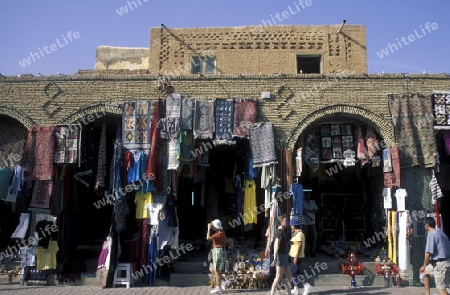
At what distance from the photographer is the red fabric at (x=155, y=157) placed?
30.7ft

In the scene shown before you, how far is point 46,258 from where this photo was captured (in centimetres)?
930

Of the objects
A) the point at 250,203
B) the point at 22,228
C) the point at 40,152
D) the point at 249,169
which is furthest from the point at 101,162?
the point at 250,203

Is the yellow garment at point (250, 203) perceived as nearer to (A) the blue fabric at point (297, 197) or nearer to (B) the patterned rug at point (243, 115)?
(A) the blue fabric at point (297, 197)

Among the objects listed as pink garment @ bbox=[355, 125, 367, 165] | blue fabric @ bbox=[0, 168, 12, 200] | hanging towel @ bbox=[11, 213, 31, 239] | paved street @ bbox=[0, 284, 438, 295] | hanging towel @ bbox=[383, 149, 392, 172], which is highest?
pink garment @ bbox=[355, 125, 367, 165]

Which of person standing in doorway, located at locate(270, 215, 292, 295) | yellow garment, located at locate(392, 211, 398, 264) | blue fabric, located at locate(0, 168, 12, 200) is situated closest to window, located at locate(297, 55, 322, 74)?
yellow garment, located at locate(392, 211, 398, 264)

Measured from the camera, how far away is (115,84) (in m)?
10.1

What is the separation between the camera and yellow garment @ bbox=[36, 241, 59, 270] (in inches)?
363

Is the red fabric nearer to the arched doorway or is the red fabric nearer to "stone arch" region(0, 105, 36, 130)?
"stone arch" region(0, 105, 36, 130)

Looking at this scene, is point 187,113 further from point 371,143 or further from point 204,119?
point 371,143

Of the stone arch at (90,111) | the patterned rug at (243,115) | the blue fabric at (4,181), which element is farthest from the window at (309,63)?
the blue fabric at (4,181)

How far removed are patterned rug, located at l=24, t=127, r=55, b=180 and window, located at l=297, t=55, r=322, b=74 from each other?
8545 millimetres

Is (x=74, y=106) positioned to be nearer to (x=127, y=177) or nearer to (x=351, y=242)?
(x=127, y=177)

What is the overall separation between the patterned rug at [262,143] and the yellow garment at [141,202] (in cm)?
262

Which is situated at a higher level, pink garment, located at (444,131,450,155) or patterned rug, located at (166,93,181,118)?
patterned rug, located at (166,93,181,118)
